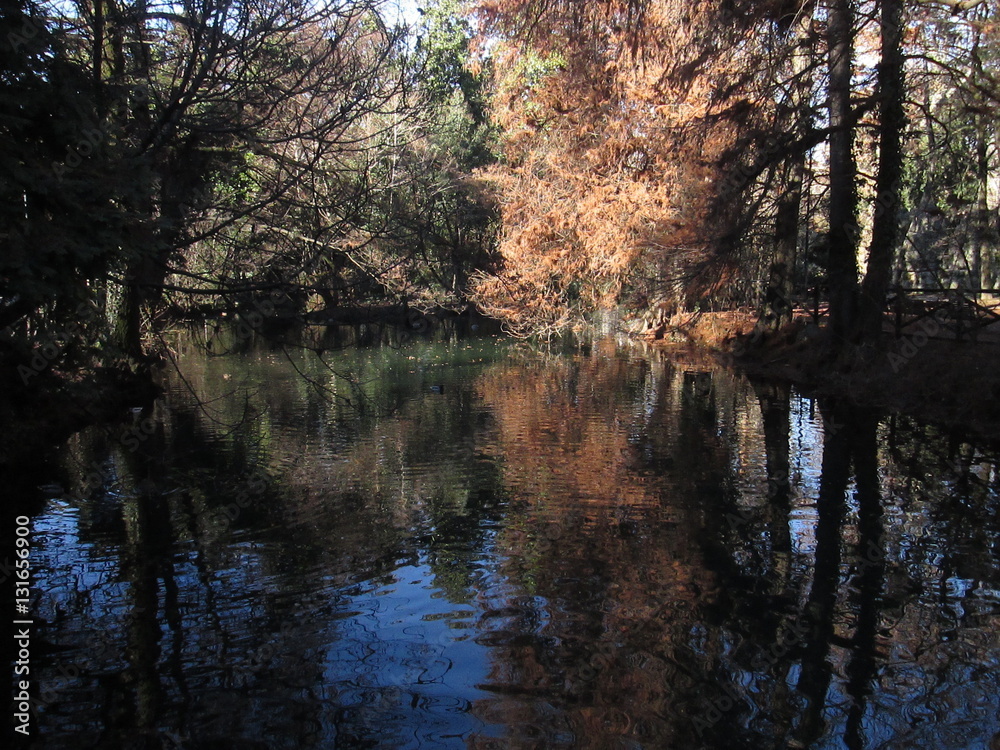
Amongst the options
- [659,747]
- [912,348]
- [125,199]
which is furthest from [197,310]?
[912,348]

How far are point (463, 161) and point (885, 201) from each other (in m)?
22.2

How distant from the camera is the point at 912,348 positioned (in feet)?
47.8

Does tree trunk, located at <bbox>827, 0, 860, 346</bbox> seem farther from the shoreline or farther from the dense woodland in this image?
the shoreline

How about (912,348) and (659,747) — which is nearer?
(659,747)

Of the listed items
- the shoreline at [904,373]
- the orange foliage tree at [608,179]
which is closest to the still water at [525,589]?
the shoreline at [904,373]

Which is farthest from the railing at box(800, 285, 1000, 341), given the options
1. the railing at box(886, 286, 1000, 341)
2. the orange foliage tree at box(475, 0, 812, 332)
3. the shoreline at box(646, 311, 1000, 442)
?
the orange foliage tree at box(475, 0, 812, 332)

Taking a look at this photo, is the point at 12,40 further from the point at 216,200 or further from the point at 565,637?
the point at 565,637

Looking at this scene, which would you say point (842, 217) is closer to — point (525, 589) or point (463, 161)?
point (525, 589)

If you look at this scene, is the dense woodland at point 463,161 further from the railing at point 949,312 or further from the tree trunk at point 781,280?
the railing at point 949,312

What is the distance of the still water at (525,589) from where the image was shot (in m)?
4.81

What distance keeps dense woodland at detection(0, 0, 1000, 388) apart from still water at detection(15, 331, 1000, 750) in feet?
7.00

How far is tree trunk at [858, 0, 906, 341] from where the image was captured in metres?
14.6

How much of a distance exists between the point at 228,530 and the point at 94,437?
6.61m

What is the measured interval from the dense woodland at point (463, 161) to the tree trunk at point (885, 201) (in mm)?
50
